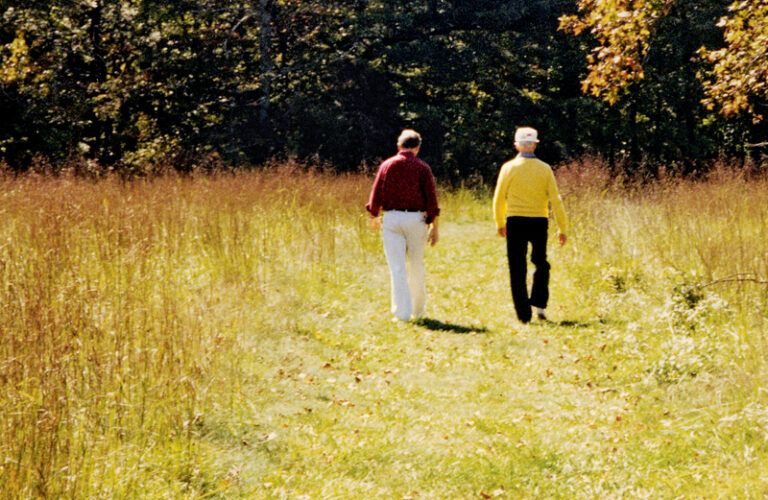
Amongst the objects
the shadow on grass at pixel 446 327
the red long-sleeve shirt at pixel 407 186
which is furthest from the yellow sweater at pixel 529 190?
the shadow on grass at pixel 446 327

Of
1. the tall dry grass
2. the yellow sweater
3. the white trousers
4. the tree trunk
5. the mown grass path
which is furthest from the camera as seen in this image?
the tree trunk

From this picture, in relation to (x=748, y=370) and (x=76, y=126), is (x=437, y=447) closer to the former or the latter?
(x=748, y=370)

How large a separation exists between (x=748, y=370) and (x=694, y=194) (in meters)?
7.27

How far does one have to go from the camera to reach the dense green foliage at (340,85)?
21906 mm

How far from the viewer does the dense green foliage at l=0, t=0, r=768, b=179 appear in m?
21.9

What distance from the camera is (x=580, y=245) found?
41.1 ft

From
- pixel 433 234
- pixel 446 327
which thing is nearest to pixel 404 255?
pixel 433 234

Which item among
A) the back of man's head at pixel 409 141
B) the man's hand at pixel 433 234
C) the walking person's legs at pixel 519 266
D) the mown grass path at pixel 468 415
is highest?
the back of man's head at pixel 409 141

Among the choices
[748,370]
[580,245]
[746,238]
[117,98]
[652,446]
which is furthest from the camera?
[117,98]

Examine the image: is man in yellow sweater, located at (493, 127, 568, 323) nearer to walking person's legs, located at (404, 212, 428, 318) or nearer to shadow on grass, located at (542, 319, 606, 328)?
shadow on grass, located at (542, 319, 606, 328)

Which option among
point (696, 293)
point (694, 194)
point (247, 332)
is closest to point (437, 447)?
point (247, 332)

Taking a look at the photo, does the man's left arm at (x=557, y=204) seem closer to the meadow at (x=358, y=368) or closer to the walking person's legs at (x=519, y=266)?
the walking person's legs at (x=519, y=266)

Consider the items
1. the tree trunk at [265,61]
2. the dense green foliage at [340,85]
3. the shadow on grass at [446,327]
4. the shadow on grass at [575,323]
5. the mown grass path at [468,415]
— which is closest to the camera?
the mown grass path at [468,415]

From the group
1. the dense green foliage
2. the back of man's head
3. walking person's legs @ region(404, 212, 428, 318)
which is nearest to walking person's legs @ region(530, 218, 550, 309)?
walking person's legs @ region(404, 212, 428, 318)
